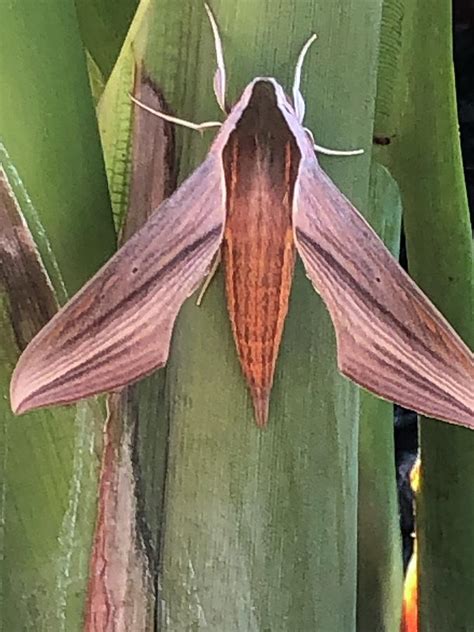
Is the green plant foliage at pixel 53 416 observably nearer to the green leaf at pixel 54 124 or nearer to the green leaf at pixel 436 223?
the green leaf at pixel 54 124

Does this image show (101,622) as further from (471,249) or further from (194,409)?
(471,249)

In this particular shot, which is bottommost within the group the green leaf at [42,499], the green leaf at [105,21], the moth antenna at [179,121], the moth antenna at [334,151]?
the green leaf at [42,499]

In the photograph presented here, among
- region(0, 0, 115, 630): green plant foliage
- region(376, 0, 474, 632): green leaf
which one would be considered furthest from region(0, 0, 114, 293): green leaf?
region(376, 0, 474, 632): green leaf

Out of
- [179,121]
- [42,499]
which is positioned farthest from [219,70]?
[42,499]

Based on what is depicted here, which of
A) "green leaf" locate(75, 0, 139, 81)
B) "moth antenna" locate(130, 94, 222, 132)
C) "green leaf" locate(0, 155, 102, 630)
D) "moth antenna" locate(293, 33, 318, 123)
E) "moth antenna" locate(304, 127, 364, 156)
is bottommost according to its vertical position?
"green leaf" locate(0, 155, 102, 630)

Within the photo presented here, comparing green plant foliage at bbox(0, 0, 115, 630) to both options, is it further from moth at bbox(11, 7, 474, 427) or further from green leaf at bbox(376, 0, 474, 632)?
green leaf at bbox(376, 0, 474, 632)

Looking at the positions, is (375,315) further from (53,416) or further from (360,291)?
(53,416)

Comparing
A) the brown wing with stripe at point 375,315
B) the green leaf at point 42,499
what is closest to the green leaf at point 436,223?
the brown wing with stripe at point 375,315
